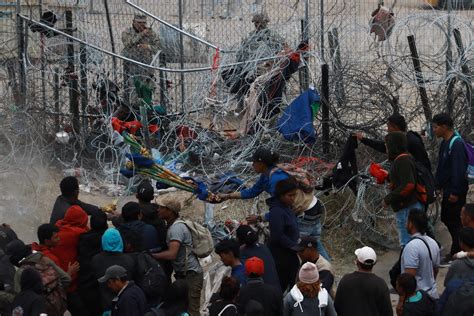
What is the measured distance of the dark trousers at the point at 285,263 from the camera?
348 inches

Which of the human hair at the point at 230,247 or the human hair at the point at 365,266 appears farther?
the human hair at the point at 230,247

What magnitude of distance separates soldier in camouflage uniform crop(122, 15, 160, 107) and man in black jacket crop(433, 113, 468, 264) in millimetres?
4206

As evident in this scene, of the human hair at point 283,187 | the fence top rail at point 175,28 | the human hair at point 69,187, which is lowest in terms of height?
the human hair at point 69,187

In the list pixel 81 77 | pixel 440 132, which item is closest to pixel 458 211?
pixel 440 132

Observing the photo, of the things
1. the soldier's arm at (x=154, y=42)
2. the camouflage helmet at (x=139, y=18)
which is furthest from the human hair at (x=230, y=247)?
the camouflage helmet at (x=139, y=18)

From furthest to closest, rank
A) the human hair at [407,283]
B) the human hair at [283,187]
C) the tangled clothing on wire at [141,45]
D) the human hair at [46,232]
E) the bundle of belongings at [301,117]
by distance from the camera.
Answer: the tangled clothing on wire at [141,45] < the bundle of belongings at [301,117] < the human hair at [283,187] < the human hair at [46,232] < the human hair at [407,283]

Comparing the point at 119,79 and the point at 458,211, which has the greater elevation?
the point at 119,79

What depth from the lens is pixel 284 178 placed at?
9359 millimetres

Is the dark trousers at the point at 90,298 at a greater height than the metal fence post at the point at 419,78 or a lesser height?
lesser

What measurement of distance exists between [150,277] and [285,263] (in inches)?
49.6

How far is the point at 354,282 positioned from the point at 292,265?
121cm

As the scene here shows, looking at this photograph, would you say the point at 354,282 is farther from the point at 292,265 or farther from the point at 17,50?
the point at 17,50

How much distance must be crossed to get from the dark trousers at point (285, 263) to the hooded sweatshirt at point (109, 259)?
50.0 inches

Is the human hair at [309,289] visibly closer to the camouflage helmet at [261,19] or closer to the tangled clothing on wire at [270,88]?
the tangled clothing on wire at [270,88]
